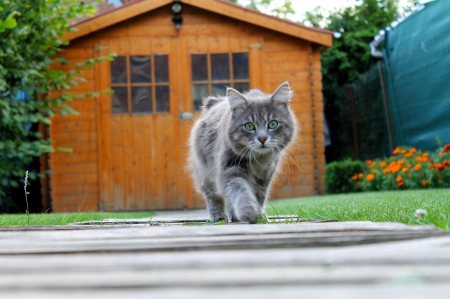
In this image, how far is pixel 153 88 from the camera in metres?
10.5

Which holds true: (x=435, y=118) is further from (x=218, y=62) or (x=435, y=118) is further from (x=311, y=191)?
(x=218, y=62)

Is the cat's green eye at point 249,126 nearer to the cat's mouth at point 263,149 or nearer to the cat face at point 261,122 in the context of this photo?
the cat face at point 261,122

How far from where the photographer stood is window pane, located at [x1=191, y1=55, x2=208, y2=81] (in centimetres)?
1061

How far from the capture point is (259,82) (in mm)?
10672

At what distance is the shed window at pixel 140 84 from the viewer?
1045 centimetres

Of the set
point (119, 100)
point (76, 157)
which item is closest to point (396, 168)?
point (119, 100)

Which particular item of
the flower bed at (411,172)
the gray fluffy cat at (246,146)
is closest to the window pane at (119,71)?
the flower bed at (411,172)

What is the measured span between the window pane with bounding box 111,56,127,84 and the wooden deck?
8631 mm

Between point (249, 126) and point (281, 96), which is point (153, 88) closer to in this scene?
point (281, 96)

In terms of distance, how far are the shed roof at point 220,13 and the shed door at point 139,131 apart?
1.74ft

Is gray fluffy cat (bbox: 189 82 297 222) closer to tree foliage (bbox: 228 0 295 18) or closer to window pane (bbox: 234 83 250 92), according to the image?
window pane (bbox: 234 83 250 92)

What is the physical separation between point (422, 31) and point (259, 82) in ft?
10.1

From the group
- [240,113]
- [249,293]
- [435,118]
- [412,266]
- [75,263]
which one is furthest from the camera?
[435,118]

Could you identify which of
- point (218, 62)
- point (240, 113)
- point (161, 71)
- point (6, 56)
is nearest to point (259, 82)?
point (218, 62)
